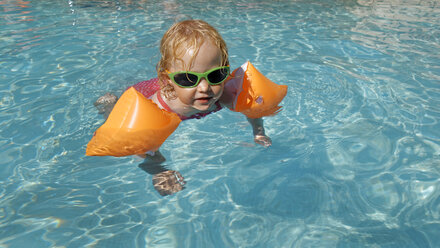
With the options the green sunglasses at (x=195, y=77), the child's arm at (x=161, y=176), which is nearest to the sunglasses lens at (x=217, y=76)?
the green sunglasses at (x=195, y=77)

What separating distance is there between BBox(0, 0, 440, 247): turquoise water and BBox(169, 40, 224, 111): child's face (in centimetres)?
71

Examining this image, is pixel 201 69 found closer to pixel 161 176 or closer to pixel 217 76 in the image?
pixel 217 76

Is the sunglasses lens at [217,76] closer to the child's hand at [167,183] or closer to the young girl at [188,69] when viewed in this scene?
the young girl at [188,69]

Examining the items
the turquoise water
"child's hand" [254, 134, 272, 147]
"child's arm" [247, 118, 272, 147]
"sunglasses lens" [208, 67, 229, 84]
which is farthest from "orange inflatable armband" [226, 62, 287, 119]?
"sunglasses lens" [208, 67, 229, 84]

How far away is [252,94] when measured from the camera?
3230 millimetres

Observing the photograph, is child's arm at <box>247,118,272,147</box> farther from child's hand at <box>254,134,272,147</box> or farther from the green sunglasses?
the green sunglasses

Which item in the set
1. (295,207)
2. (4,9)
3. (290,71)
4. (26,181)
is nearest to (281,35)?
(290,71)

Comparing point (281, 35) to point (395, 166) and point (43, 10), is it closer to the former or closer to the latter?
point (395, 166)

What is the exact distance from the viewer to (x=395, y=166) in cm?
312

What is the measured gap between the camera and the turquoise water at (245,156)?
2.52m

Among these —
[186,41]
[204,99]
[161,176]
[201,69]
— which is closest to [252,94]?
[204,99]

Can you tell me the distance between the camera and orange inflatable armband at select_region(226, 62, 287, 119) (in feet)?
10.5

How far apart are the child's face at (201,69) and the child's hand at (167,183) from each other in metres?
0.59

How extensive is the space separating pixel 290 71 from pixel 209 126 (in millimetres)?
1653
